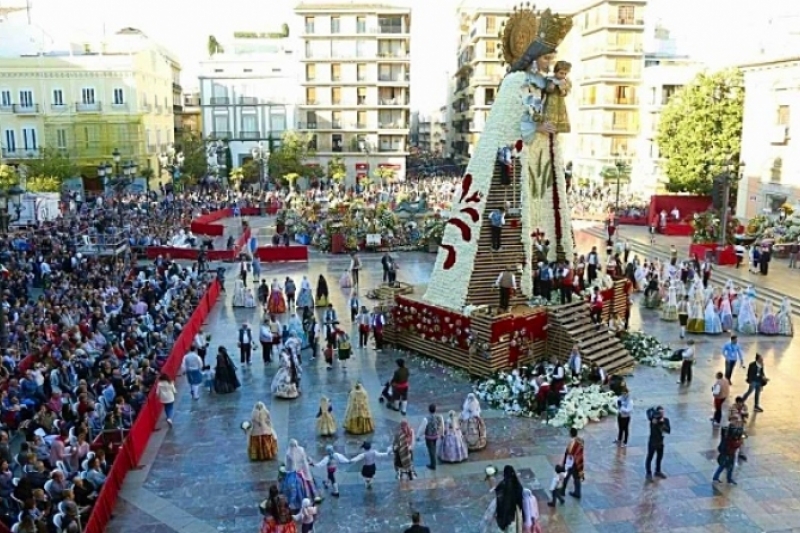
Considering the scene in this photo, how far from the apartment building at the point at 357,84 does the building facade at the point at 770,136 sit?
3202cm

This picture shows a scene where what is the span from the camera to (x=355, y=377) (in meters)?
18.3

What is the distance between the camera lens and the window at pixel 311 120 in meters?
65.7

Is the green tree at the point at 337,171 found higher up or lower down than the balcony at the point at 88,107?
lower down

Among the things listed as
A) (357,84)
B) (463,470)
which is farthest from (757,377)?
(357,84)

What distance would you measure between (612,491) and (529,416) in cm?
326

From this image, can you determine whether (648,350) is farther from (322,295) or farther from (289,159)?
(289,159)

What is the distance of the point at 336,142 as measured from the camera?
6619cm

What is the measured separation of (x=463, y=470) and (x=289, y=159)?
4785cm

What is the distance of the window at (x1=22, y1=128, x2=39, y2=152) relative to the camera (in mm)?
53625

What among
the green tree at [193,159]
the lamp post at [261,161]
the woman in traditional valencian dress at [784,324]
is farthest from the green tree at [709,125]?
the green tree at [193,159]

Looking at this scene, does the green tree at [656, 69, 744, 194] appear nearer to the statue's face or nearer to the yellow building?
the statue's face

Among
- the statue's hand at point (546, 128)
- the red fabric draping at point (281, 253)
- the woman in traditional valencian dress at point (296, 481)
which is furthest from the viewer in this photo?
the red fabric draping at point (281, 253)

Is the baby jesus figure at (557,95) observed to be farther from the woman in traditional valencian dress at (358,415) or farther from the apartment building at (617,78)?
the apartment building at (617,78)

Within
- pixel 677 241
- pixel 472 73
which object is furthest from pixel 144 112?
pixel 677 241
